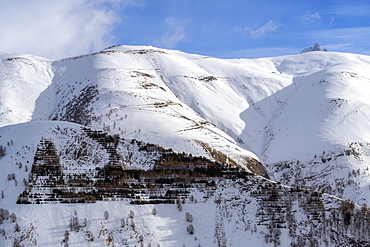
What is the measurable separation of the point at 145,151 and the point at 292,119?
40939mm

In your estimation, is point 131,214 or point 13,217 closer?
point 13,217

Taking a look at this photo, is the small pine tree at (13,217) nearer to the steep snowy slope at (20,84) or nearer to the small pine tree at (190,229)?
the small pine tree at (190,229)

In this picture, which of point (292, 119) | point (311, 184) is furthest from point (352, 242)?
point (292, 119)

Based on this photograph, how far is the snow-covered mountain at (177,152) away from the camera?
30.0 m

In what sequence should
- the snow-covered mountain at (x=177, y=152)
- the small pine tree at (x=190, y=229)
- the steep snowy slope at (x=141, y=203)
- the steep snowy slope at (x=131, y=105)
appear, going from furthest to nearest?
the steep snowy slope at (x=131, y=105)
the small pine tree at (x=190, y=229)
the snow-covered mountain at (x=177, y=152)
the steep snowy slope at (x=141, y=203)

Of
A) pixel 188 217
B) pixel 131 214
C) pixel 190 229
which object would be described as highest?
pixel 131 214

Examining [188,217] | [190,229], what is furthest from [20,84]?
[190,229]

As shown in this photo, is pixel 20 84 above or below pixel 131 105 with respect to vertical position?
above

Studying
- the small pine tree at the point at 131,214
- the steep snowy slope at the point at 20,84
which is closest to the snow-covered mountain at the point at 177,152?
the small pine tree at the point at 131,214

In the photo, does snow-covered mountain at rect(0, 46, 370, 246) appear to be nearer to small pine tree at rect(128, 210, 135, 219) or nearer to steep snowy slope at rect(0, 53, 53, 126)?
small pine tree at rect(128, 210, 135, 219)

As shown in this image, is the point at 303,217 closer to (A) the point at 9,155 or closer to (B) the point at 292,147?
(A) the point at 9,155

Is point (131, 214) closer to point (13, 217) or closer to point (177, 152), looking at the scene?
point (13, 217)

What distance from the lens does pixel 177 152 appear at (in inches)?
1773

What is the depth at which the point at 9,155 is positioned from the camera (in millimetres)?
37125
